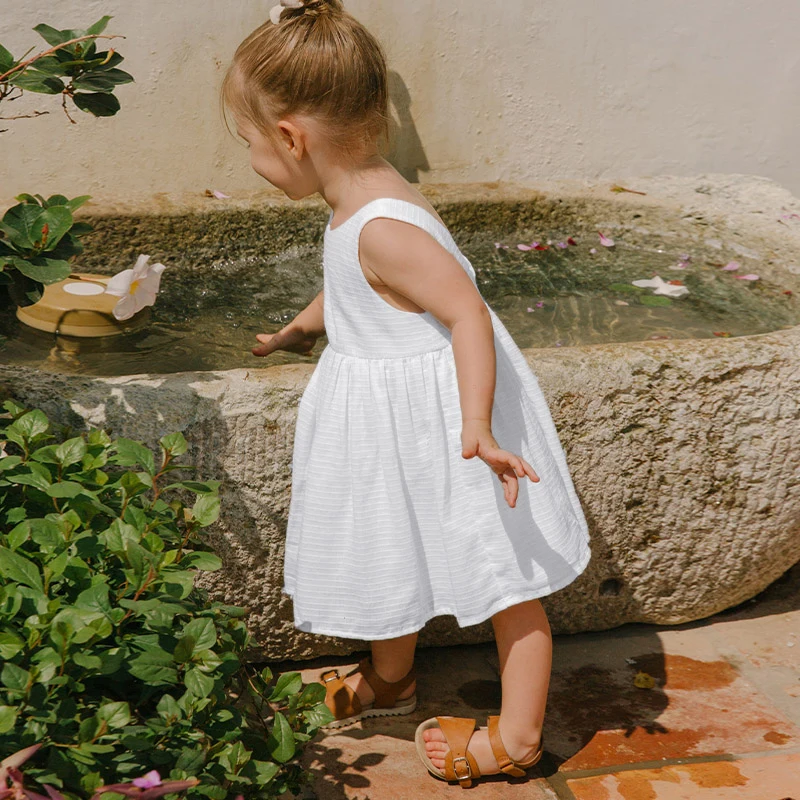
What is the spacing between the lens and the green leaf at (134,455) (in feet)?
5.03

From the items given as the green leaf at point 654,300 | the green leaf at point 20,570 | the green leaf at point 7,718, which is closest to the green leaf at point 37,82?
the green leaf at point 20,570

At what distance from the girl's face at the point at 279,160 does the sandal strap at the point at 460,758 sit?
3.41 feet

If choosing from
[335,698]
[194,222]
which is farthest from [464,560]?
[194,222]

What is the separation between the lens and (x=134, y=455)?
1.54 metres

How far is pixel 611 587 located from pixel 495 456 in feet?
2.71

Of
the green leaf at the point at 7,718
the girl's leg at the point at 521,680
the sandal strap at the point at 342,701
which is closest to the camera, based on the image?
the green leaf at the point at 7,718

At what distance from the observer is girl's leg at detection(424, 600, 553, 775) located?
1.82m

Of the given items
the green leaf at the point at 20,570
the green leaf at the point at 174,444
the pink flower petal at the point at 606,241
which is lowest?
the pink flower petal at the point at 606,241

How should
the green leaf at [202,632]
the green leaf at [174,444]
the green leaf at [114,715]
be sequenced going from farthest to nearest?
the green leaf at [174,444]
the green leaf at [202,632]
the green leaf at [114,715]

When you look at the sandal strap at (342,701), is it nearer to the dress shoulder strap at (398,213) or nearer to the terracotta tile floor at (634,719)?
the terracotta tile floor at (634,719)

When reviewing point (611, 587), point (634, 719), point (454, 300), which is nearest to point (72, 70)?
point (454, 300)

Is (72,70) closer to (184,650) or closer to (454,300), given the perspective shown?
(454,300)

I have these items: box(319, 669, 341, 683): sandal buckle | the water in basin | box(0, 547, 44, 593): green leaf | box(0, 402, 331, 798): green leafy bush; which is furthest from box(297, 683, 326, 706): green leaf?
the water in basin

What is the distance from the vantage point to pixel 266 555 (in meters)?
1.97
